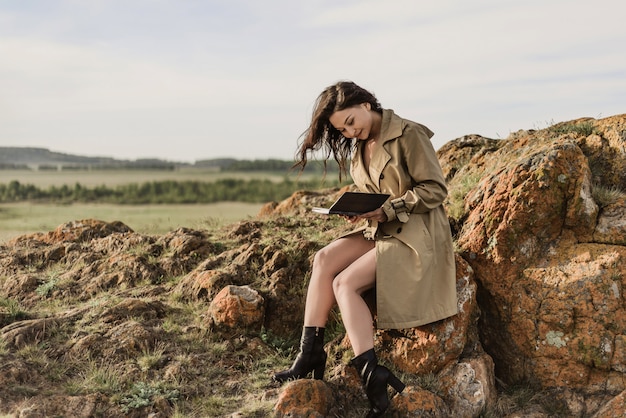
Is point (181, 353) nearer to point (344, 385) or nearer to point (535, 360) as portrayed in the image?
point (344, 385)

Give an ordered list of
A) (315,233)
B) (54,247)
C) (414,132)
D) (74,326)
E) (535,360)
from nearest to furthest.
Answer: (414,132), (535,360), (74,326), (315,233), (54,247)

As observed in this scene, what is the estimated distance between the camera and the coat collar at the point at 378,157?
515 cm

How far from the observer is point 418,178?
5.06 meters

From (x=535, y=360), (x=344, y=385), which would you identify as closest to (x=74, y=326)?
(x=344, y=385)

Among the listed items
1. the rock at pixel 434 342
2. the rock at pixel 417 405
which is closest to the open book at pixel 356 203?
the rock at pixel 434 342

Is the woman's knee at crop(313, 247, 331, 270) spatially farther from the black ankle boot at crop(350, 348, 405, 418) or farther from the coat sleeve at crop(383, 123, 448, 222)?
the black ankle boot at crop(350, 348, 405, 418)

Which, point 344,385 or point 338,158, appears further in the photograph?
point 338,158

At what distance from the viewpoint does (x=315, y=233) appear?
25.4ft

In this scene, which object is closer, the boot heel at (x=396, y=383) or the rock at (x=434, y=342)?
the boot heel at (x=396, y=383)

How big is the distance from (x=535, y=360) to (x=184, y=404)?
9.27 feet

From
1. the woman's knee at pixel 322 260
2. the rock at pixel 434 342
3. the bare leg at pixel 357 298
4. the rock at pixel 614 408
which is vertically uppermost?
the woman's knee at pixel 322 260

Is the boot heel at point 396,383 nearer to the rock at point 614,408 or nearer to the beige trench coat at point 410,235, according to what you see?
the beige trench coat at point 410,235

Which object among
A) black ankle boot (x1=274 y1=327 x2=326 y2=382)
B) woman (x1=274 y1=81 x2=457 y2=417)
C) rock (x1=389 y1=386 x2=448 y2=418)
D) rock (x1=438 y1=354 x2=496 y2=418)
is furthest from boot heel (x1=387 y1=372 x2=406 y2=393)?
black ankle boot (x1=274 y1=327 x2=326 y2=382)

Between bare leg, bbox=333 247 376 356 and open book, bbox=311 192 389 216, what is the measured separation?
0.37m
